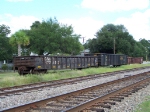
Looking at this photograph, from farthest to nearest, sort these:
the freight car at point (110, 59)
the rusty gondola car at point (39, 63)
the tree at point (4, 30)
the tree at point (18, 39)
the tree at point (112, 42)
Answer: the tree at point (112, 42) → the tree at point (4, 30) → the tree at point (18, 39) → the freight car at point (110, 59) → the rusty gondola car at point (39, 63)

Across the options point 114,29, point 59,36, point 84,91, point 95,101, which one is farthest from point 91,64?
point 114,29

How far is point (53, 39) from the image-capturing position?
55.9 metres

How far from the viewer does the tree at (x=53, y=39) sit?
5547cm

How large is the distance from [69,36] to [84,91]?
4669 centimetres

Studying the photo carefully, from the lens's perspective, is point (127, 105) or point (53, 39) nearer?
point (127, 105)

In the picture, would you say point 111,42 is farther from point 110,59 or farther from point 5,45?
point 110,59

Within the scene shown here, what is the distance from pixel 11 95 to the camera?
36.6ft

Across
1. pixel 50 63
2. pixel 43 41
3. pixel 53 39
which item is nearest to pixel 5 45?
pixel 43 41

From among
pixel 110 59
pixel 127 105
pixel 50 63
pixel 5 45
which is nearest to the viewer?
pixel 127 105

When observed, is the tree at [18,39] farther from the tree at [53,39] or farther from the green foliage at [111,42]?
the green foliage at [111,42]

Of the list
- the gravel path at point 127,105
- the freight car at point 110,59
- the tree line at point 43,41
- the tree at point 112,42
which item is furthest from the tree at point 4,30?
the gravel path at point 127,105

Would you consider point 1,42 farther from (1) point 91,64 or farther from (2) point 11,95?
(2) point 11,95

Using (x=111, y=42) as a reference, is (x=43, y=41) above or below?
below

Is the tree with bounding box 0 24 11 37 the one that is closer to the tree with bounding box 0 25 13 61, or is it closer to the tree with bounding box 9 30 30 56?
the tree with bounding box 0 25 13 61
